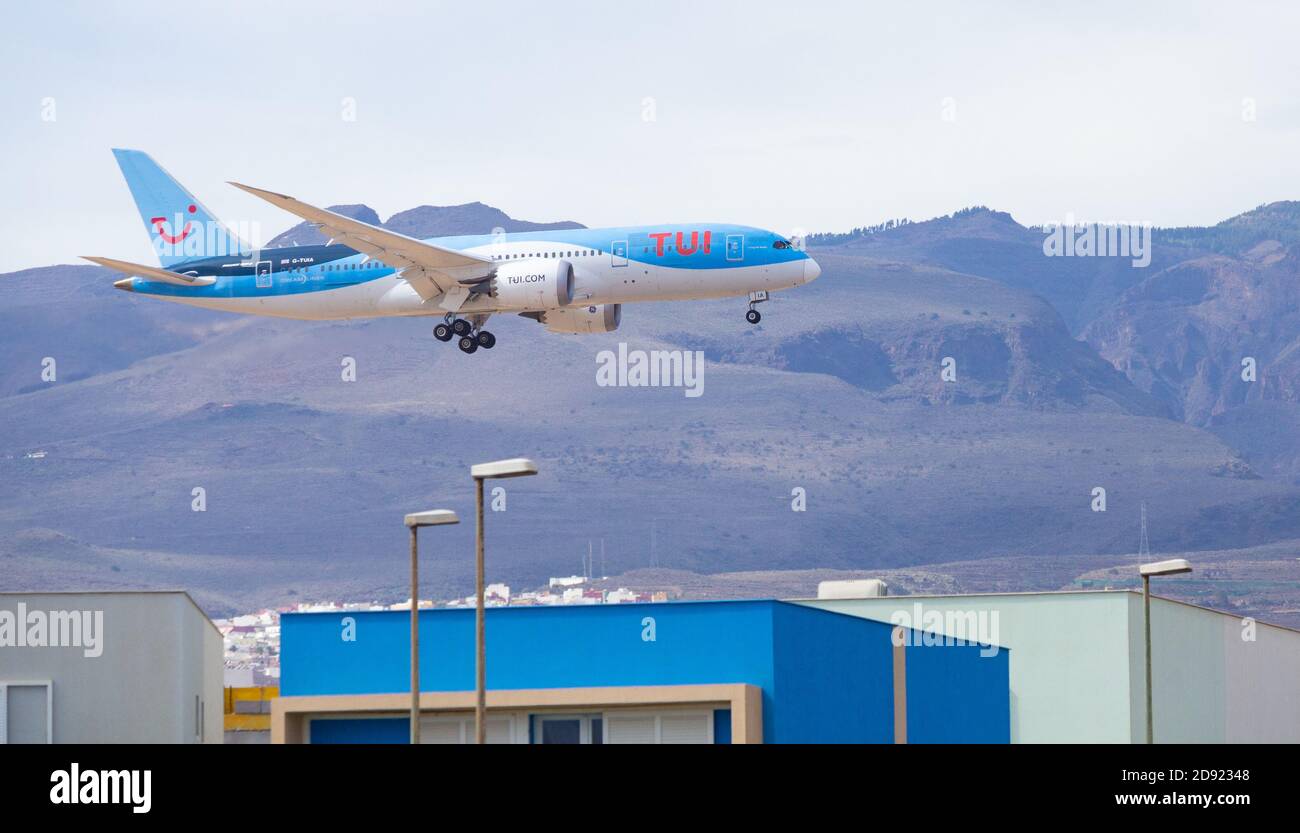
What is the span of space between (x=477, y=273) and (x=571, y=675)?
34.9 meters

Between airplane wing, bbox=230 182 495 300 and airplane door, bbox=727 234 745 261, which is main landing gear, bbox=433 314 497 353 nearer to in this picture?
airplane wing, bbox=230 182 495 300

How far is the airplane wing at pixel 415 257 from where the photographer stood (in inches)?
2881

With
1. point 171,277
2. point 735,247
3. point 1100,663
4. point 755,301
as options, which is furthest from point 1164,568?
point 171,277

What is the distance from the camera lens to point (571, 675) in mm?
41750

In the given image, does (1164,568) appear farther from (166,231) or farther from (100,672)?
(166,231)

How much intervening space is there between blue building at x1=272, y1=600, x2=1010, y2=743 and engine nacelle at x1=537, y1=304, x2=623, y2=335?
108ft

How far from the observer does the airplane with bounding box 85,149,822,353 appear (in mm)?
71125

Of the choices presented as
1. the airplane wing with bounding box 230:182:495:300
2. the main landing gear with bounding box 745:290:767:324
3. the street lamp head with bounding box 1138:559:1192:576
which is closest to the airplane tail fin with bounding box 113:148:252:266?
the airplane wing with bounding box 230:182:495:300

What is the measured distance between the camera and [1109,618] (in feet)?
253

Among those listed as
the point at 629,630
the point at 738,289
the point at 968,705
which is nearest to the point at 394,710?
the point at 629,630

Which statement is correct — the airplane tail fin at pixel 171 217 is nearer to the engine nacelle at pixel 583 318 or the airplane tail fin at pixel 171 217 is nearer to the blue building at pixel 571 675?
the engine nacelle at pixel 583 318
